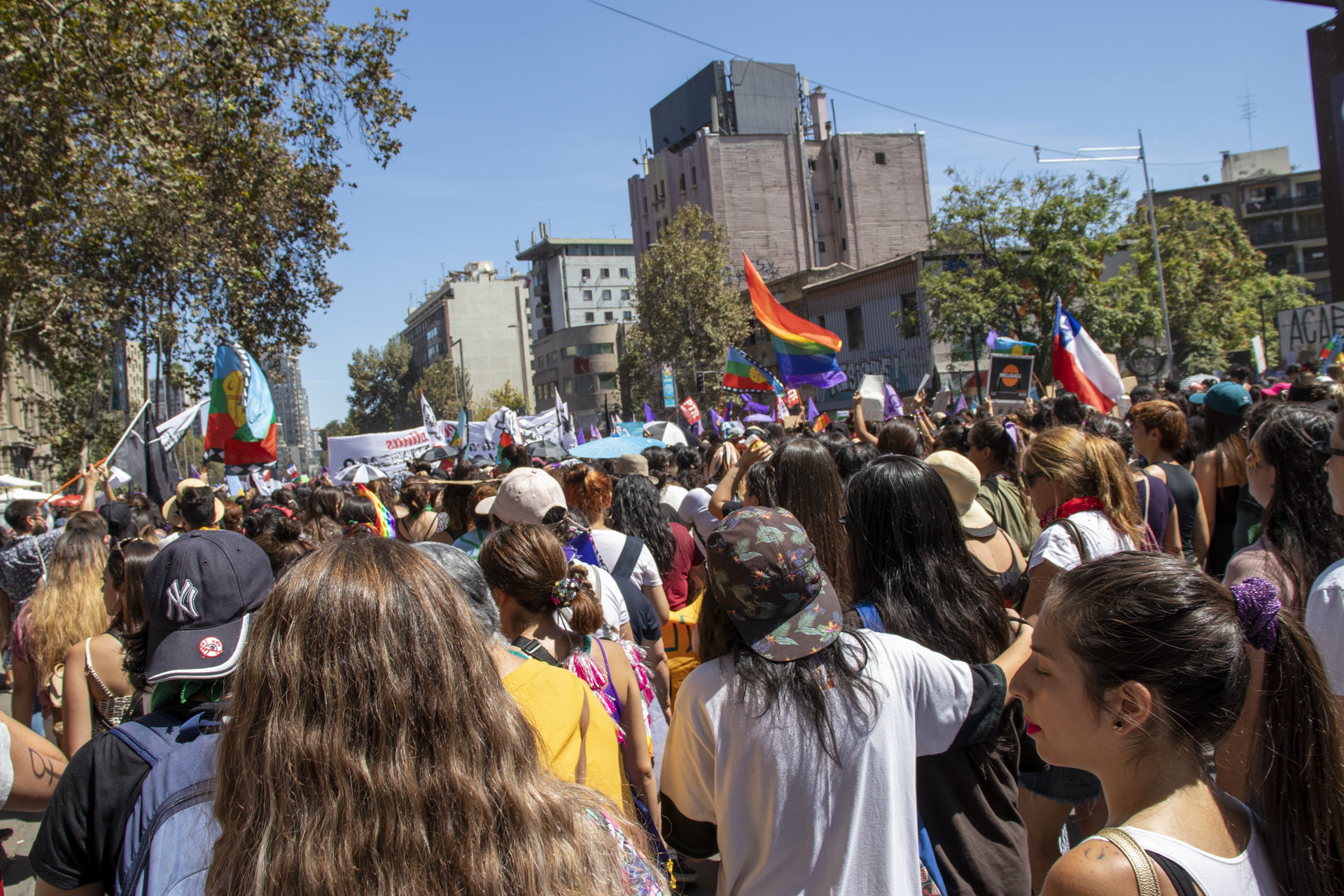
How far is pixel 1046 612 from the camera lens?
1.81 meters

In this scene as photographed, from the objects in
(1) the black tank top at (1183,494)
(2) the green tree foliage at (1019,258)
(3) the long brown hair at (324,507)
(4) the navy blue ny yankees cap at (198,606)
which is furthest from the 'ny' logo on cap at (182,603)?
(2) the green tree foliage at (1019,258)

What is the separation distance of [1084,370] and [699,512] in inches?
256

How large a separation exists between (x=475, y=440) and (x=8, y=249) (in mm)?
6647

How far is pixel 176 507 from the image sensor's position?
27.8 ft

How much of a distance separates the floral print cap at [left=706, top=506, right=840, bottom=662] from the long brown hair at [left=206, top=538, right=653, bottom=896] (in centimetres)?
69

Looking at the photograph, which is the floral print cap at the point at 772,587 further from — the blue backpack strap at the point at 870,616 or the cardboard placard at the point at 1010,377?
the cardboard placard at the point at 1010,377

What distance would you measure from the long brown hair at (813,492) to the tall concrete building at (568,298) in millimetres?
67824

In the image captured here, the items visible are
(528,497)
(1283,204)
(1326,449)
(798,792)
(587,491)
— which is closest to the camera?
(798,792)

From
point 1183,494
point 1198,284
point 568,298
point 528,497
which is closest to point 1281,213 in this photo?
point 1198,284

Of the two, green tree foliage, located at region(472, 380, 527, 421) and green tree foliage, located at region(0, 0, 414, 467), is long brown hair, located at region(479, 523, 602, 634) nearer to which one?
green tree foliage, located at region(0, 0, 414, 467)

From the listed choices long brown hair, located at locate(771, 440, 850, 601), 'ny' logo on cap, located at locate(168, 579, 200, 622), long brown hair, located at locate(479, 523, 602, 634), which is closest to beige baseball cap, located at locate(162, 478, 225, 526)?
long brown hair, located at locate(479, 523, 602, 634)

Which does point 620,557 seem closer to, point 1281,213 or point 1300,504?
point 1300,504

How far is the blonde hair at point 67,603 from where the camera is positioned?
448 centimetres

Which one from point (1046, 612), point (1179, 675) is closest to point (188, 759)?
point (1046, 612)
